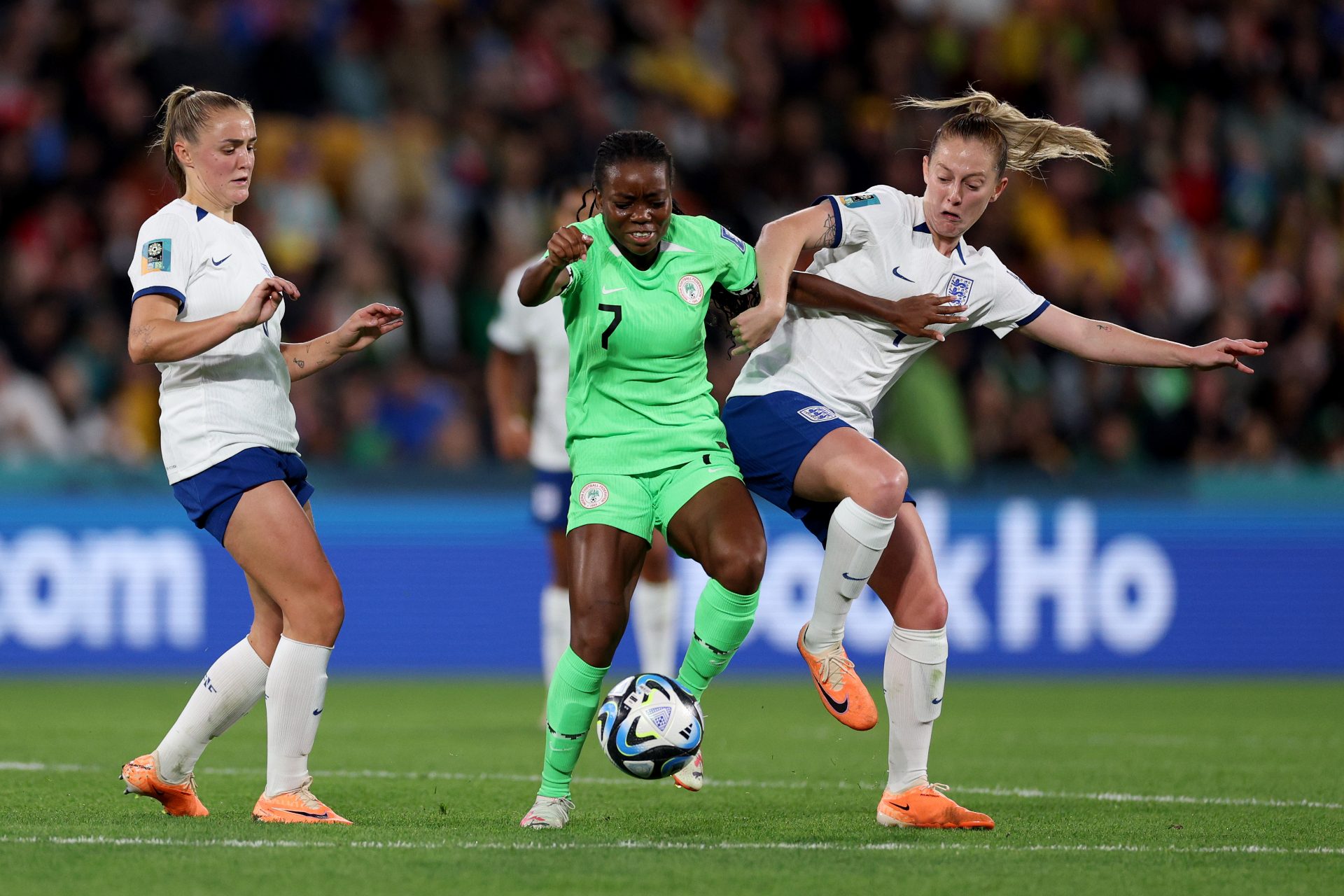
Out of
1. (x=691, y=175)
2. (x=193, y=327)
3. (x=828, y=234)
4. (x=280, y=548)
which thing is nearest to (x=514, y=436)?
(x=828, y=234)

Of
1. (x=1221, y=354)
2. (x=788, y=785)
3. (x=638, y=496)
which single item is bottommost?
(x=788, y=785)

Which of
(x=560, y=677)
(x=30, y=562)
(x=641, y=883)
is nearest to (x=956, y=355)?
(x=30, y=562)

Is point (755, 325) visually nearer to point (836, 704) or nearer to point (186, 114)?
point (836, 704)

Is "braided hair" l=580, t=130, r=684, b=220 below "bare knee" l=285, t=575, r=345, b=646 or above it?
above

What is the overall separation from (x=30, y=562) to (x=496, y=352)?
4.01 m

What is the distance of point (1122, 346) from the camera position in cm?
648

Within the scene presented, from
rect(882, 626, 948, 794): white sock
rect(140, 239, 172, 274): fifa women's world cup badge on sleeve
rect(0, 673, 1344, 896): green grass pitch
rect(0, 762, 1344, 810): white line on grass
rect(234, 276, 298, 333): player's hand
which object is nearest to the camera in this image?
rect(0, 673, 1344, 896): green grass pitch

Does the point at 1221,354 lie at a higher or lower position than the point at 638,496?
higher

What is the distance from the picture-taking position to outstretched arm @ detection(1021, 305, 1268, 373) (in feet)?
20.7

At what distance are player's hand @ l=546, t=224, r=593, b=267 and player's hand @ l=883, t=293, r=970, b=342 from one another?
1214mm

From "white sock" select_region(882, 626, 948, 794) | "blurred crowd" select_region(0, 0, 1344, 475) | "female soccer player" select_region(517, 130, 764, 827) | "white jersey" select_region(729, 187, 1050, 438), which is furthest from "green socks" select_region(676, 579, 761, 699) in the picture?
"blurred crowd" select_region(0, 0, 1344, 475)

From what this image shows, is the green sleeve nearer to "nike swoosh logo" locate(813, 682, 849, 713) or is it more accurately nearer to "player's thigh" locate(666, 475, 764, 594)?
"player's thigh" locate(666, 475, 764, 594)

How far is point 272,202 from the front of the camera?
14.0 metres

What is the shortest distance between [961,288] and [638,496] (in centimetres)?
147
